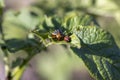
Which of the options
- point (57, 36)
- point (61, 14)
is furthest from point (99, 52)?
point (61, 14)

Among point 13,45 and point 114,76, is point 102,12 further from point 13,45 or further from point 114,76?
point 114,76

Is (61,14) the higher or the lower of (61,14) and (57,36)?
the lower

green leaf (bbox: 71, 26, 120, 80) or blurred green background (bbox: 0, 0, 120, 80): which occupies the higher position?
green leaf (bbox: 71, 26, 120, 80)

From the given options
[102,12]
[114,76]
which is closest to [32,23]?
[102,12]

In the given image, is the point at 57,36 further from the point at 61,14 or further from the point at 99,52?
the point at 61,14

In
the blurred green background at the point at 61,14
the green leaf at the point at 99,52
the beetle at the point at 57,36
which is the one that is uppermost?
the beetle at the point at 57,36

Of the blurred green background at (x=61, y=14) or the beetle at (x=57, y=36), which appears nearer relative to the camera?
the beetle at (x=57, y=36)

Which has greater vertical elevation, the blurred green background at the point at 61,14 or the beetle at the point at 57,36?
the beetle at the point at 57,36

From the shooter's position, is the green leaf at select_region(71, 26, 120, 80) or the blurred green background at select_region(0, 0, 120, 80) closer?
the green leaf at select_region(71, 26, 120, 80)
